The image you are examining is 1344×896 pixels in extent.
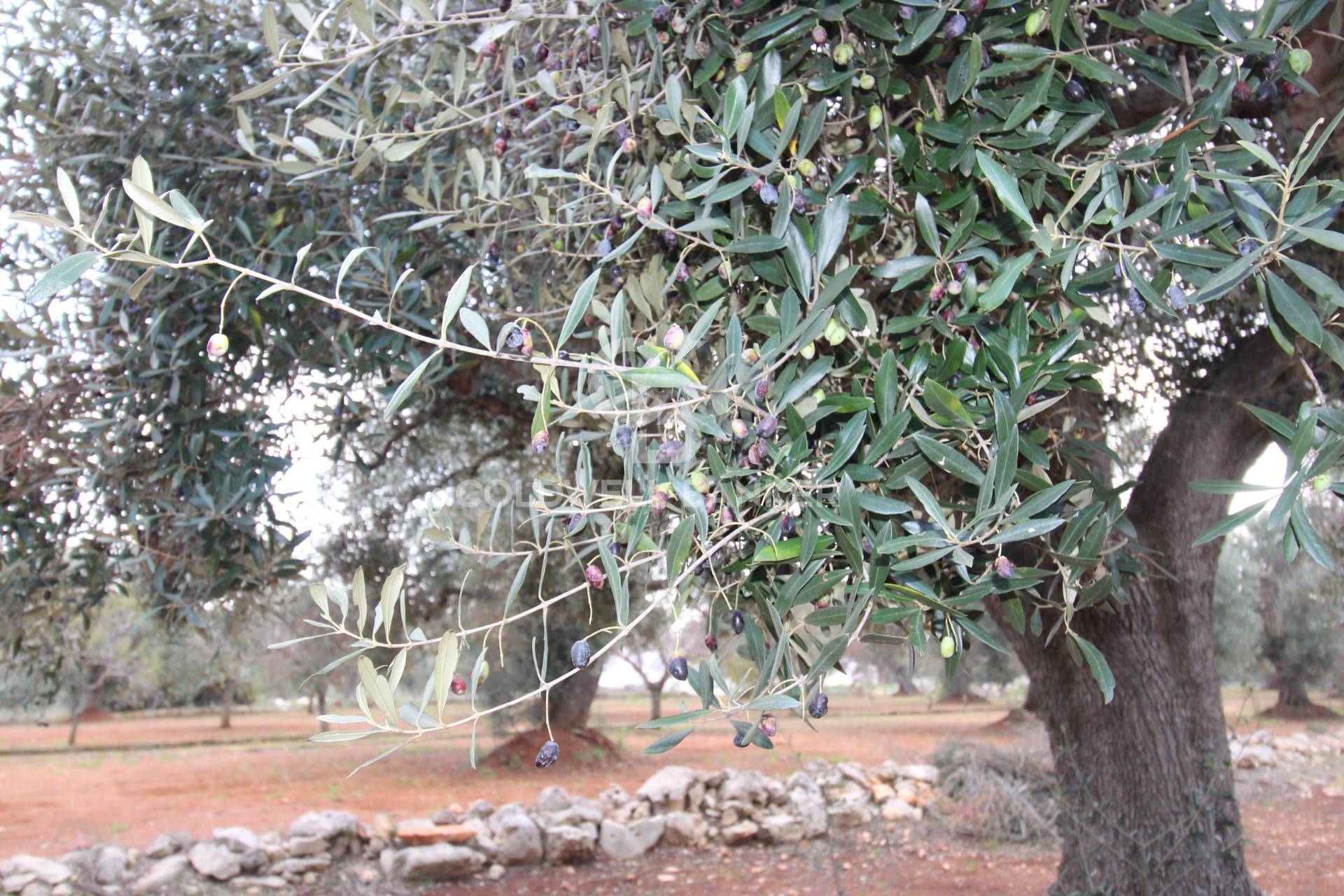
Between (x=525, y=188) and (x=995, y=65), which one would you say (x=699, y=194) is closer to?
(x=995, y=65)

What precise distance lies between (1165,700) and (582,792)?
9032 millimetres

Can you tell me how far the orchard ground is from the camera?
7.13 metres

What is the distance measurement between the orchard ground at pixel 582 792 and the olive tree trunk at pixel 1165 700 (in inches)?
34.6

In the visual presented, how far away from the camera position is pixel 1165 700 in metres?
3.89

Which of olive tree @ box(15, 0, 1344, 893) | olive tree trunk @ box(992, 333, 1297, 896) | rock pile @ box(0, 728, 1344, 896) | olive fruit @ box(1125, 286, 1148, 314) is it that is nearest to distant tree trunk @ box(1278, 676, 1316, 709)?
rock pile @ box(0, 728, 1344, 896)

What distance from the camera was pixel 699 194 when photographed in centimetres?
145

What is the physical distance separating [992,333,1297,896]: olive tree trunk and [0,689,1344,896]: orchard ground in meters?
0.88

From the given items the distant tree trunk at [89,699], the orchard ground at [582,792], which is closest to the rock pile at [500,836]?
the orchard ground at [582,792]

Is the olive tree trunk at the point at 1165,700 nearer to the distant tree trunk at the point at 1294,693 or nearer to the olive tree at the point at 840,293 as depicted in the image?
the olive tree at the point at 840,293

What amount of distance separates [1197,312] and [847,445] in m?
3.73

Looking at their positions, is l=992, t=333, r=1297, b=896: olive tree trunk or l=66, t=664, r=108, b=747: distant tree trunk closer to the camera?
l=992, t=333, r=1297, b=896: olive tree trunk

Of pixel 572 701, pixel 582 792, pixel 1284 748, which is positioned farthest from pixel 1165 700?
pixel 1284 748

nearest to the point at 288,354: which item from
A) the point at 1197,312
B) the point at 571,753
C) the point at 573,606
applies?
the point at 1197,312

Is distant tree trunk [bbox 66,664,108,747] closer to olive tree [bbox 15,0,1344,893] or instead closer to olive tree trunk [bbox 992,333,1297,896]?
olive tree trunk [bbox 992,333,1297,896]
